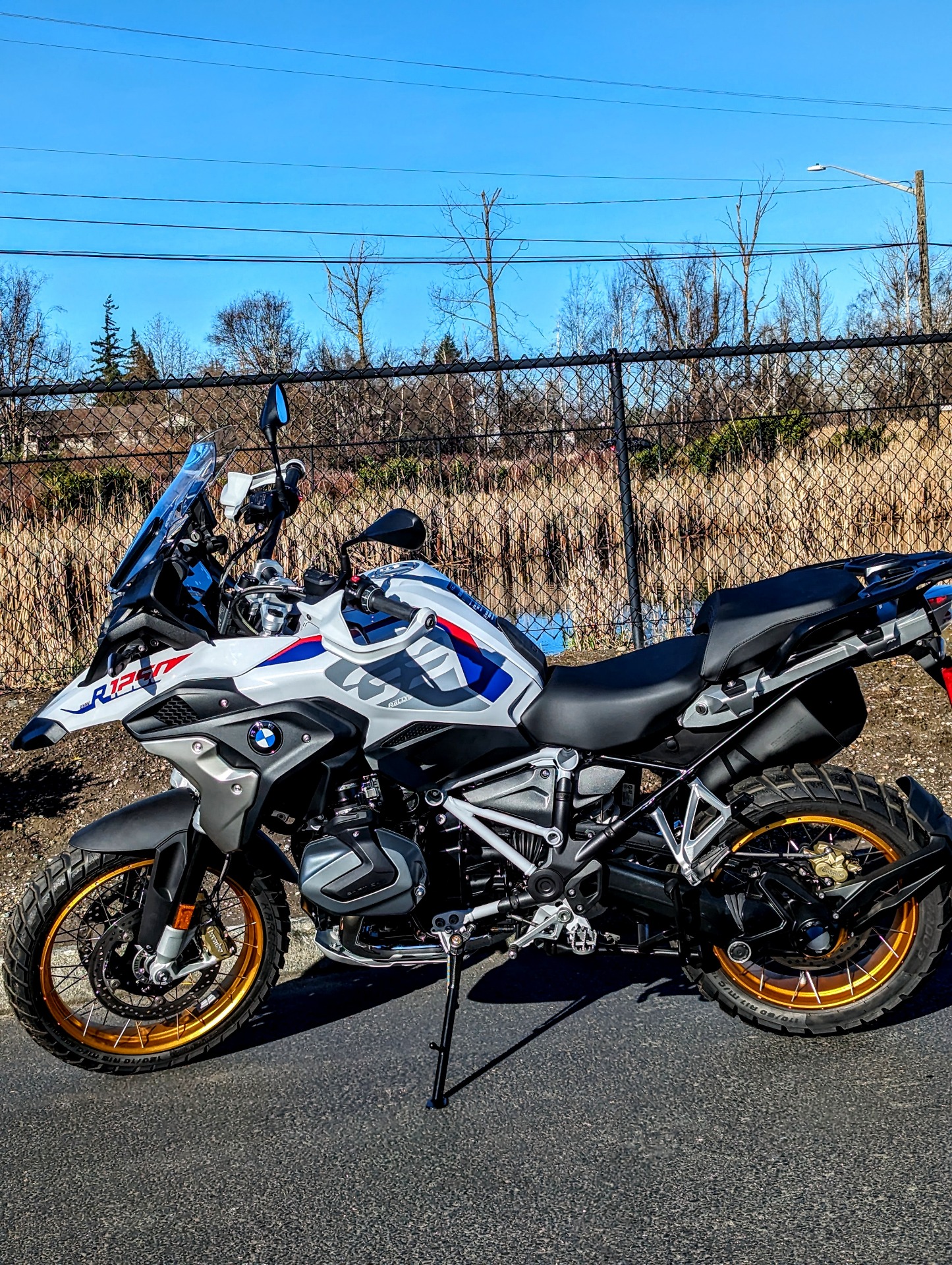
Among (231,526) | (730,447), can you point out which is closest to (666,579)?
(730,447)

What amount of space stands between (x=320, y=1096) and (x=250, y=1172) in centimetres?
39

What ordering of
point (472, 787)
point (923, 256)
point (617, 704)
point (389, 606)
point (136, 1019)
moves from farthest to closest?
point (923, 256) → point (136, 1019) → point (472, 787) → point (617, 704) → point (389, 606)

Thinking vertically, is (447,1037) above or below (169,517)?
below

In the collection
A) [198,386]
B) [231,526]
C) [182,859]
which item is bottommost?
[182,859]

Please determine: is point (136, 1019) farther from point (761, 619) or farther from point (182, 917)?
point (761, 619)

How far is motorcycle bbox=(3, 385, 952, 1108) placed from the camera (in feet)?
10.2

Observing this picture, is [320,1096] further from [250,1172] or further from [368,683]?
[368,683]

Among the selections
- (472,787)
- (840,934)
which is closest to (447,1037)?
(472,787)

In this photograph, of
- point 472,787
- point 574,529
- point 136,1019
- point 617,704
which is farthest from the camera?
point 574,529

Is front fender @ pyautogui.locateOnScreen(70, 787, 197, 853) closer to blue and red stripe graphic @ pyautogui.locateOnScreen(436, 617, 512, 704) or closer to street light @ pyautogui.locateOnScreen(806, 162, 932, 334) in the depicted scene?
blue and red stripe graphic @ pyautogui.locateOnScreen(436, 617, 512, 704)

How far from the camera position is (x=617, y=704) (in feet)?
10.2

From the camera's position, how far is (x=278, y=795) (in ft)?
10.5

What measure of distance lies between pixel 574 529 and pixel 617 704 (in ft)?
15.8

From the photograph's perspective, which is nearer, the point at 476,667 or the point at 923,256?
the point at 476,667
